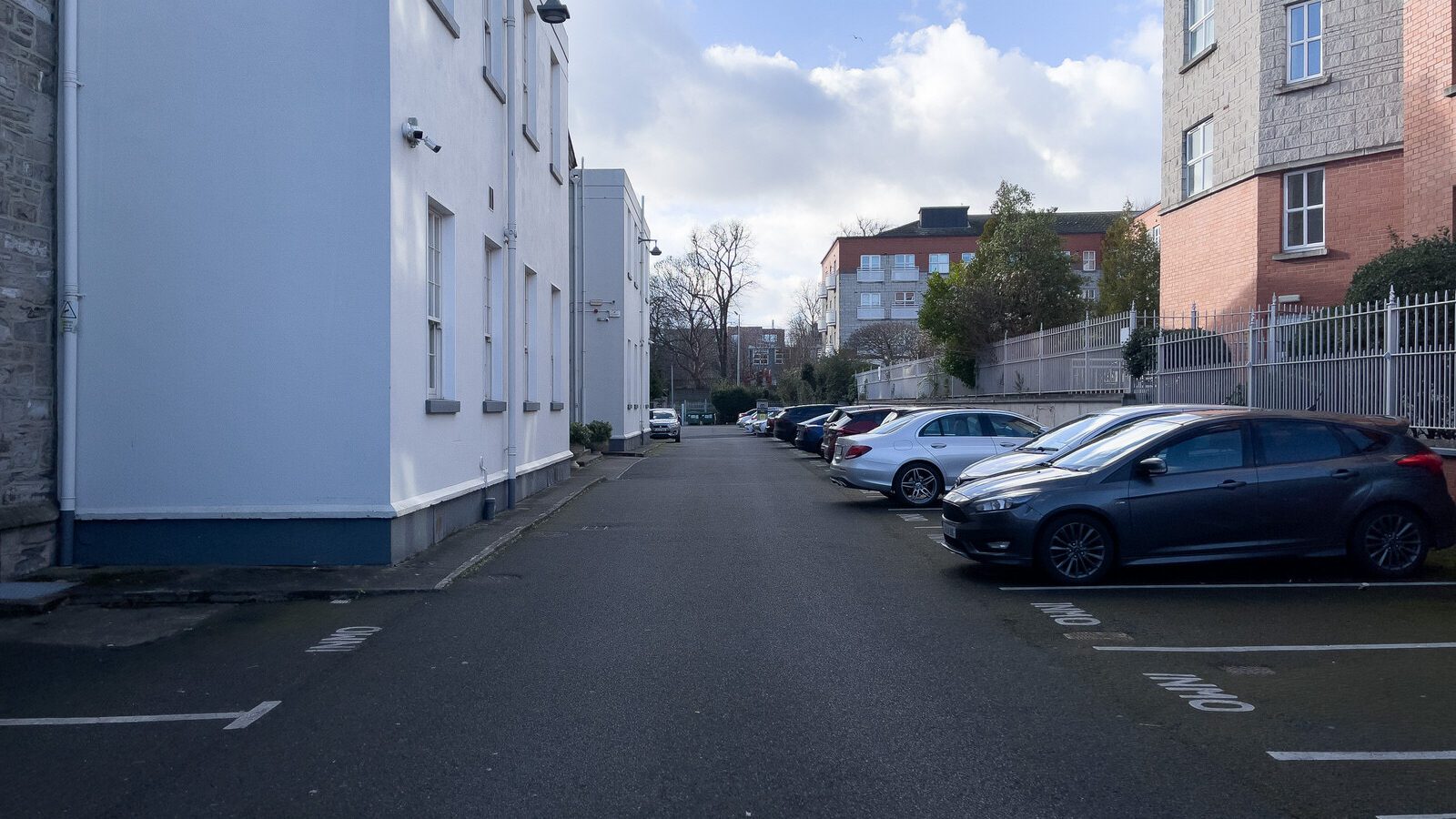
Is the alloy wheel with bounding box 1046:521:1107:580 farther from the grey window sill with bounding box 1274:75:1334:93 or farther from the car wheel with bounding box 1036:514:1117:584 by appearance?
the grey window sill with bounding box 1274:75:1334:93

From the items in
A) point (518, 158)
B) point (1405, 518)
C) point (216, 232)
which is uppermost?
point (518, 158)

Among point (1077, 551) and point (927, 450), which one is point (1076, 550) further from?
point (927, 450)

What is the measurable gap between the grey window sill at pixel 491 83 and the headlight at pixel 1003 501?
8596mm

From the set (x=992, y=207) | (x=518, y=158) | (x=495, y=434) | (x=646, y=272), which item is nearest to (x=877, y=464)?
(x=495, y=434)

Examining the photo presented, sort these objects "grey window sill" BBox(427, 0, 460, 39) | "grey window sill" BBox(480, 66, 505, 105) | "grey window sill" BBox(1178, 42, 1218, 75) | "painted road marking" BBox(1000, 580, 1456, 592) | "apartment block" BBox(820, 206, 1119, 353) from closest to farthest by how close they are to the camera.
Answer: "painted road marking" BBox(1000, 580, 1456, 592), "grey window sill" BBox(427, 0, 460, 39), "grey window sill" BBox(480, 66, 505, 105), "grey window sill" BBox(1178, 42, 1218, 75), "apartment block" BBox(820, 206, 1119, 353)

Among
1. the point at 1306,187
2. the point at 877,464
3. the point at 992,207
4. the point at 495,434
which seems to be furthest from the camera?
the point at 992,207

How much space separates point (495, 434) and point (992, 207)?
2870cm

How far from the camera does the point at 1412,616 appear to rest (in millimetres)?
8148

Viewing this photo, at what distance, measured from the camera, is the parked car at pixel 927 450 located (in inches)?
659

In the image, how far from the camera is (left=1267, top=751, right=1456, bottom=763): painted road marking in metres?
5.00

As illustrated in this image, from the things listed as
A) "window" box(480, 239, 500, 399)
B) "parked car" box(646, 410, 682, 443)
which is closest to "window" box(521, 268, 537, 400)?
"window" box(480, 239, 500, 399)

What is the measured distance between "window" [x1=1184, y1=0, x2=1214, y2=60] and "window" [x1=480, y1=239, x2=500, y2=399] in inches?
661

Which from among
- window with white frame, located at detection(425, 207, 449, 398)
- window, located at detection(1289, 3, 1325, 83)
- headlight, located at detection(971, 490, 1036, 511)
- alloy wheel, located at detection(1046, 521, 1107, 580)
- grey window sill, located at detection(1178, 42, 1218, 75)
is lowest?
alloy wheel, located at detection(1046, 521, 1107, 580)

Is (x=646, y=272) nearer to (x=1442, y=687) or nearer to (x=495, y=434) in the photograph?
(x=495, y=434)
